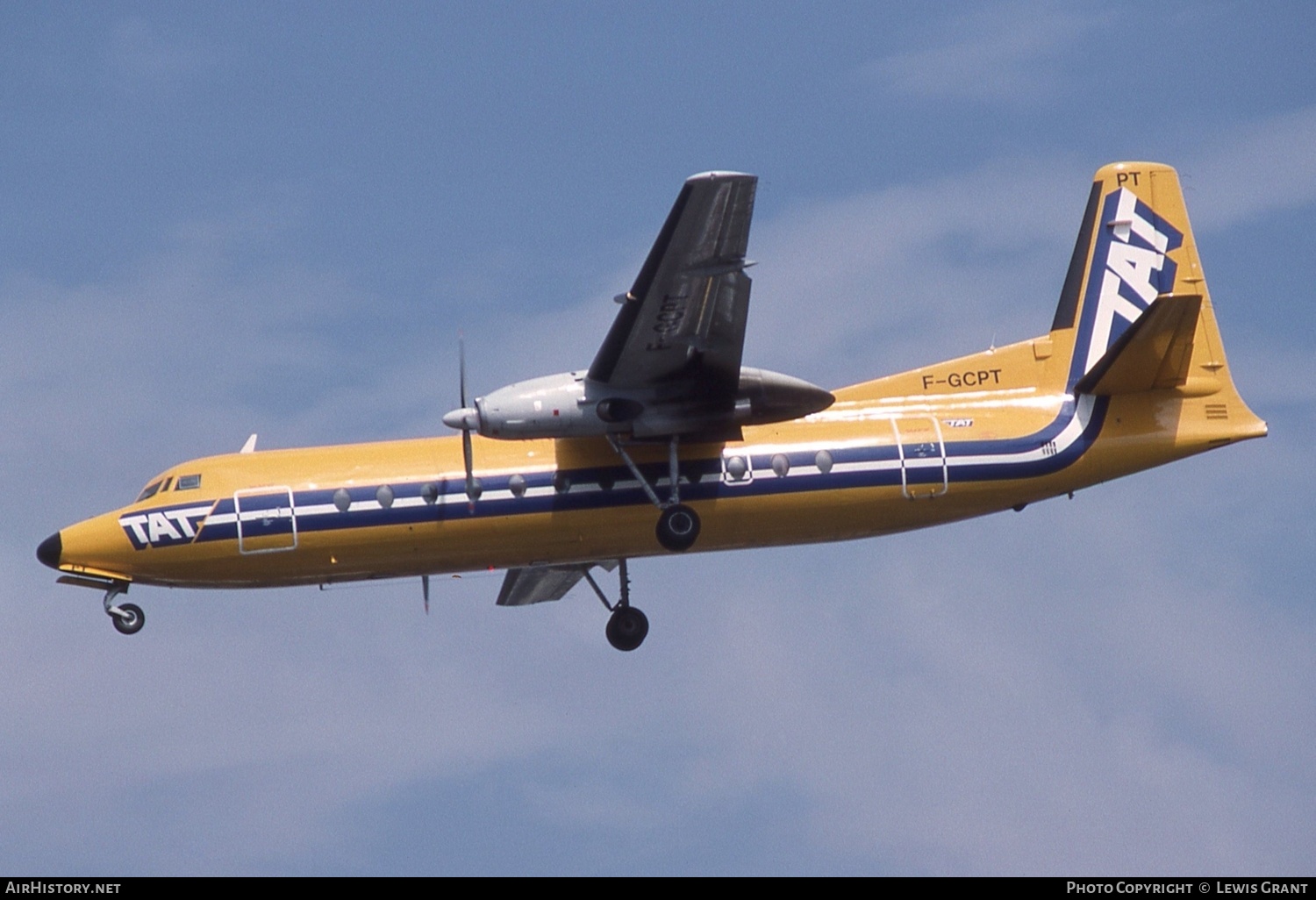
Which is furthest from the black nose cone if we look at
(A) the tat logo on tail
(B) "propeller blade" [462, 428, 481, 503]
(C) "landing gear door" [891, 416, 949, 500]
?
(A) the tat logo on tail

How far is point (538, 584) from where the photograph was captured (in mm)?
31172

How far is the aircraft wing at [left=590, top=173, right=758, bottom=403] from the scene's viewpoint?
2350 centimetres

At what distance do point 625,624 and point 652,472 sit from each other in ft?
11.3

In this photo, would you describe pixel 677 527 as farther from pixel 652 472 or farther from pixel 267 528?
pixel 267 528

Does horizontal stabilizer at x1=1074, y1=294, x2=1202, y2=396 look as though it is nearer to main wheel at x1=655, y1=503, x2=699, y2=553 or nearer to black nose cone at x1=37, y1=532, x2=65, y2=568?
main wheel at x1=655, y1=503, x2=699, y2=553

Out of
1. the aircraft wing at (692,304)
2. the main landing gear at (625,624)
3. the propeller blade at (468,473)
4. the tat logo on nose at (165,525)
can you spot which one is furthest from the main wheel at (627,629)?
the tat logo on nose at (165,525)

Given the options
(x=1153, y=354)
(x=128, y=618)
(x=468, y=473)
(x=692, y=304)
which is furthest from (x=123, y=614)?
(x=1153, y=354)

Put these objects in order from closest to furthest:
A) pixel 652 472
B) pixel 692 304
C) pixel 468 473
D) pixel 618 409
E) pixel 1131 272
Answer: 1. pixel 692 304
2. pixel 618 409
3. pixel 468 473
4. pixel 652 472
5. pixel 1131 272

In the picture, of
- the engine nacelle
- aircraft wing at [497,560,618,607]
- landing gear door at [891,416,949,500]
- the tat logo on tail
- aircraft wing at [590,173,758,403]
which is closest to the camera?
aircraft wing at [590,173,758,403]

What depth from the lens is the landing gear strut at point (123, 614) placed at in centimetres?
2748

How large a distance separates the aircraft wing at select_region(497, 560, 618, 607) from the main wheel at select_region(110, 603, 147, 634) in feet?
18.6

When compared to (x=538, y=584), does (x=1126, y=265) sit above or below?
above

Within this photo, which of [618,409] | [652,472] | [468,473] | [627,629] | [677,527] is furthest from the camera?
[627,629]

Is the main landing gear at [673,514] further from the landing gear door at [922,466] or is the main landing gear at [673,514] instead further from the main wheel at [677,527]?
the landing gear door at [922,466]
